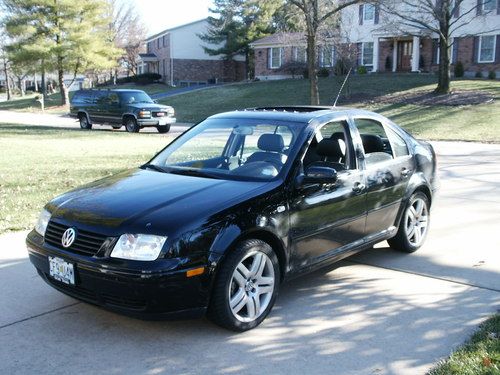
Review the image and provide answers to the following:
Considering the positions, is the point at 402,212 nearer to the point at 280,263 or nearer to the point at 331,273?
the point at 331,273

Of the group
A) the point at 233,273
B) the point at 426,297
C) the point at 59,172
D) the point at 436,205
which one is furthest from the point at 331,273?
the point at 59,172

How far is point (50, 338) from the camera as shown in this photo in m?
3.92

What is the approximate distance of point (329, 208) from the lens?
4719 millimetres

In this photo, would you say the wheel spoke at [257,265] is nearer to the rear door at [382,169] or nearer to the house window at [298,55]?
the rear door at [382,169]

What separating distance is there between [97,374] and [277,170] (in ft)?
6.70

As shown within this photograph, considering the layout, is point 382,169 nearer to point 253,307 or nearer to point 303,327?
point 303,327

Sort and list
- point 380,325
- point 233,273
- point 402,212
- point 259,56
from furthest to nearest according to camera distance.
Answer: point 259,56 → point 402,212 → point 380,325 → point 233,273

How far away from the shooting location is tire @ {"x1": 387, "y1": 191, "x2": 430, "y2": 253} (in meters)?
5.90

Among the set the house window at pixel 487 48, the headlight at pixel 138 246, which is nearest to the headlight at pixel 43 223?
the headlight at pixel 138 246

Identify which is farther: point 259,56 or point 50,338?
point 259,56

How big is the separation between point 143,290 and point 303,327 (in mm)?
1260

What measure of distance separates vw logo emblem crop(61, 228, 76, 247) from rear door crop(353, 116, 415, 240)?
2.63m

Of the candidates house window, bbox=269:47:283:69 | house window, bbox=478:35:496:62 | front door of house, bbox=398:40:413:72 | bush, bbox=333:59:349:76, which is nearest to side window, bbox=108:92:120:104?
bush, bbox=333:59:349:76

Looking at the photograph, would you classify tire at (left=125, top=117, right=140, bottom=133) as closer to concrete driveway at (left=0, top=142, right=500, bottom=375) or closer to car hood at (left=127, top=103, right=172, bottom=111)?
car hood at (left=127, top=103, right=172, bottom=111)
